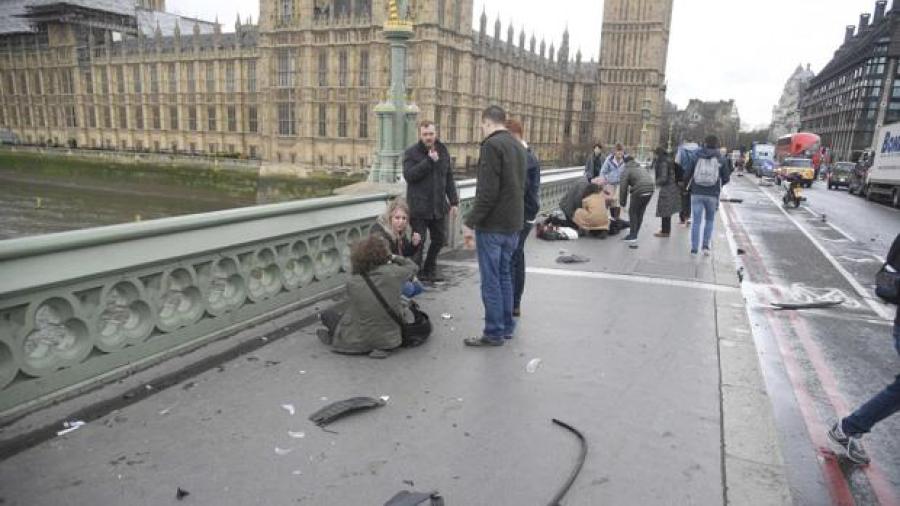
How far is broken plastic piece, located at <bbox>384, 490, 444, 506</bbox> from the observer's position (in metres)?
2.79

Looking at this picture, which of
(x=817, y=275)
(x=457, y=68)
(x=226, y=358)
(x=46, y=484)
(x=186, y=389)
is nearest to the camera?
(x=46, y=484)

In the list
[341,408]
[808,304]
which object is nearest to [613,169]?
[808,304]

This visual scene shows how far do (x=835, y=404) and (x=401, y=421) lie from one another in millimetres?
3629

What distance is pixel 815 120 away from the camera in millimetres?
100750

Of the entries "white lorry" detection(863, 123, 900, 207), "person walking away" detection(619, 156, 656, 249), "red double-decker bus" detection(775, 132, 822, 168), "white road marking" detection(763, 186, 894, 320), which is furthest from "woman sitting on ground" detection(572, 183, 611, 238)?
"red double-decker bus" detection(775, 132, 822, 168)

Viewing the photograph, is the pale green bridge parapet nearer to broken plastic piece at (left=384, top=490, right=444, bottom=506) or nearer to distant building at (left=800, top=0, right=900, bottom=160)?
broken plastic piece at (left=384, top=490, right=444, bottom=506)

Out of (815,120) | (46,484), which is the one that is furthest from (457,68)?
(815,120)

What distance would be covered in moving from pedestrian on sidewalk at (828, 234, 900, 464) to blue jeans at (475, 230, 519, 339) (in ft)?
8.41

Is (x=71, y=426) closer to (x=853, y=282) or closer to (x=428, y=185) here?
(x=428, y=185)

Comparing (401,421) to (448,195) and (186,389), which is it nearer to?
(186,389)

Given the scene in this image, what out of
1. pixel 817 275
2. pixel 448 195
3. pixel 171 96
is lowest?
pixel 817 275

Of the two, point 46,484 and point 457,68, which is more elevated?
point 457,68

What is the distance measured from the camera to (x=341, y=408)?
3766mm

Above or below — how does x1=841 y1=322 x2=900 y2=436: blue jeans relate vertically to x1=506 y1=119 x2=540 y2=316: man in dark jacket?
below
